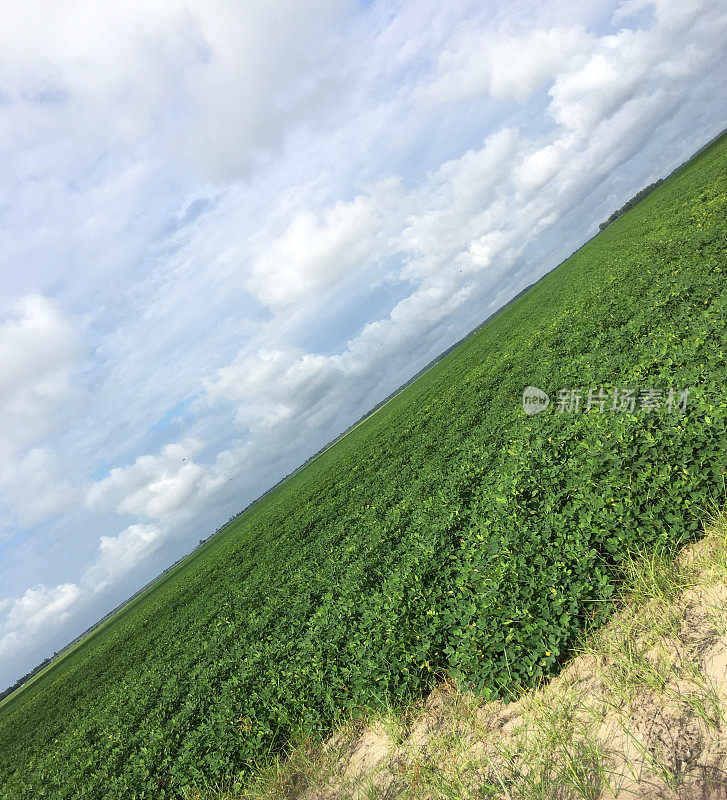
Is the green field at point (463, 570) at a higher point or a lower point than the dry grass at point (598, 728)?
higher

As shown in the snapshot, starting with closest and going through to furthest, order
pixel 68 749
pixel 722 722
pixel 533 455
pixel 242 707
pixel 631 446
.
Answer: pixel 722 722 → pixel 631 446 → pixel 242 707 → pixel 533 455 → pixel 68 749

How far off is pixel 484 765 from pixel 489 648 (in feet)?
3.74

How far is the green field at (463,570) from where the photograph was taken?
5.37 metres

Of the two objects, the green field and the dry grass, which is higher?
the green field

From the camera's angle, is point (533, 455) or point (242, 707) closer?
point (242, 707)

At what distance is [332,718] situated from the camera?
6.31 metres

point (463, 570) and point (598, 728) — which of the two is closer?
point (598, 728)

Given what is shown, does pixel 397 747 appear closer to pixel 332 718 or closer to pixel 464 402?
pixel 332 718

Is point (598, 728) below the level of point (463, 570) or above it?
below

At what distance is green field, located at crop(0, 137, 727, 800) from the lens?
537 cm

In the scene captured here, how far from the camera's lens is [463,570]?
645cm

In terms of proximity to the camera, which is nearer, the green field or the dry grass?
the dry grass

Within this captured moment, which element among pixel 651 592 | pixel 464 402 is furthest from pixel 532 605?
pixel 464 402

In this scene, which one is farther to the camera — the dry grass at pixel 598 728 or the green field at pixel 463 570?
the green field at pixel 463 570
